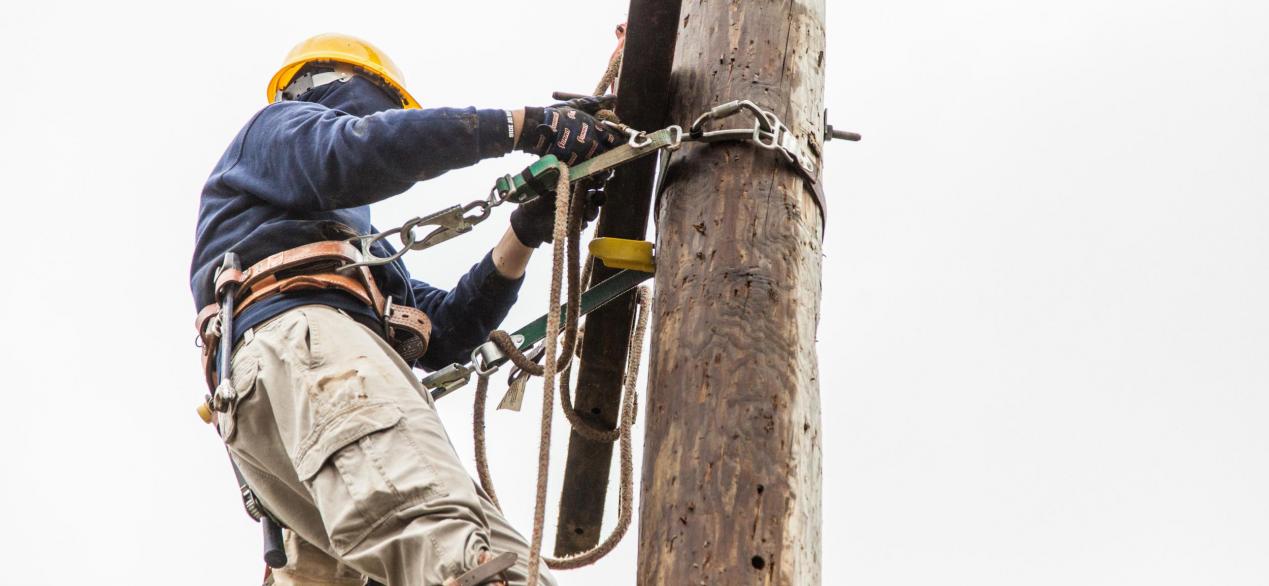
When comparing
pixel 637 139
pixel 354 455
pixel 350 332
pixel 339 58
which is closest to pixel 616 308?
pixel 637 139

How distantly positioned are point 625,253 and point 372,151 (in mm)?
615

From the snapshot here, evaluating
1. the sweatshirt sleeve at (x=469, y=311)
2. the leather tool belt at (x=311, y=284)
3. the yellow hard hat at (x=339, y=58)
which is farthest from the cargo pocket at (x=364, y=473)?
the yellow hard hat at (x=339, y=58)

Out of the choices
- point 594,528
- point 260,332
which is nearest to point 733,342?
point 260,332

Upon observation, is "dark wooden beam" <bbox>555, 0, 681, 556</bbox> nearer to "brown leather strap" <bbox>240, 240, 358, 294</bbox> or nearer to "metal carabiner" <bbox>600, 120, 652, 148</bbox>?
"metal carabiner" <bbox>600, 120, 652, 148</bbox>

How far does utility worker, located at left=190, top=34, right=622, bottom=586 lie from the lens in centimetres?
278

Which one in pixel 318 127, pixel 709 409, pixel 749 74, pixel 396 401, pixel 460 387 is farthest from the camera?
pixel 460 387

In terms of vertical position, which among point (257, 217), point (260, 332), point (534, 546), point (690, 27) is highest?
point (690, 27)

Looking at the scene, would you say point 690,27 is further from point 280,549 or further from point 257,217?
point 280,549

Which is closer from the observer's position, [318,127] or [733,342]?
[733,342]

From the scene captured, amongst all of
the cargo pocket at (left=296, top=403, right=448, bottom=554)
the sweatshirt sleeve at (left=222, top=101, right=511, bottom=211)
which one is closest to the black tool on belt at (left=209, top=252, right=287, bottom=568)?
the sweatshirt sleeve at (left=222, top=101, right=511, bottom=211)

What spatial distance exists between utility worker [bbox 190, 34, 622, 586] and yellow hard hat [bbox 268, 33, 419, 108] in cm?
14

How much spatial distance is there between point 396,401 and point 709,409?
66 cm

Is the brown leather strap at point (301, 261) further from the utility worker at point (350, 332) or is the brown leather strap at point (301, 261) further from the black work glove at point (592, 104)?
the black work glove at point (592, 104)

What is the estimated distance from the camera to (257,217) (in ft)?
11.8
